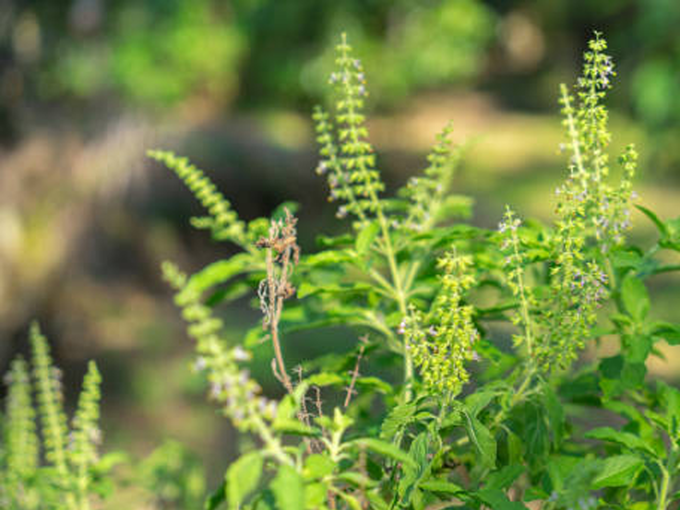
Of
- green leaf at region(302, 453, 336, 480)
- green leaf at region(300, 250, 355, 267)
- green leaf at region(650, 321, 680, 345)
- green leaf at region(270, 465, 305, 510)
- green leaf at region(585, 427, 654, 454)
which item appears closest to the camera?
green leaf at region(270, 465, 305, 510)

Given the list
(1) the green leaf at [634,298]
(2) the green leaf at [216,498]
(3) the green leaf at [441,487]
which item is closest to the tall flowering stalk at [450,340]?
(3) the green leaf at [441,487]

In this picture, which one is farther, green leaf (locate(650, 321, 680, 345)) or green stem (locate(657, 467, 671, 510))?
green leaf (locate(650, 321, 680, 345))

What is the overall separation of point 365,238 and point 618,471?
70 cm

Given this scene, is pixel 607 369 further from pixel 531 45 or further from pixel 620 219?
pixel 531 45

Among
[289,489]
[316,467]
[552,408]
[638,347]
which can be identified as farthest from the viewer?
[638,347]

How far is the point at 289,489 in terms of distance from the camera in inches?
38.7

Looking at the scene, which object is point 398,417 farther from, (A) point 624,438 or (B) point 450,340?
(A) point 624,438

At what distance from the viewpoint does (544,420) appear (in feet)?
4.75

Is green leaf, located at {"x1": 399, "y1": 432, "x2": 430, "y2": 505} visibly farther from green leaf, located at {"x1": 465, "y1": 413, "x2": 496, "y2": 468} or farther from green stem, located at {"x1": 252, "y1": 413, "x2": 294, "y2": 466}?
green stem, located at {"x1": 252, "y1": 413, "x2": 294, "y2": 466}

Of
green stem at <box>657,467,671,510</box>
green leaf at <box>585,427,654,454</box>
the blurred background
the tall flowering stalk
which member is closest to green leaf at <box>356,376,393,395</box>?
the tall flowering stalk

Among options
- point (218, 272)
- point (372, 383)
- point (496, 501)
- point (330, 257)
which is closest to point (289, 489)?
point (496, 501)

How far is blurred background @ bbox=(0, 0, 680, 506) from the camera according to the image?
7.05 meters

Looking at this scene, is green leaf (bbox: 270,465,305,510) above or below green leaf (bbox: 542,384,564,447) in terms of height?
below

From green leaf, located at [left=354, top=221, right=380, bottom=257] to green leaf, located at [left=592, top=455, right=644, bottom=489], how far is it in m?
0.65
